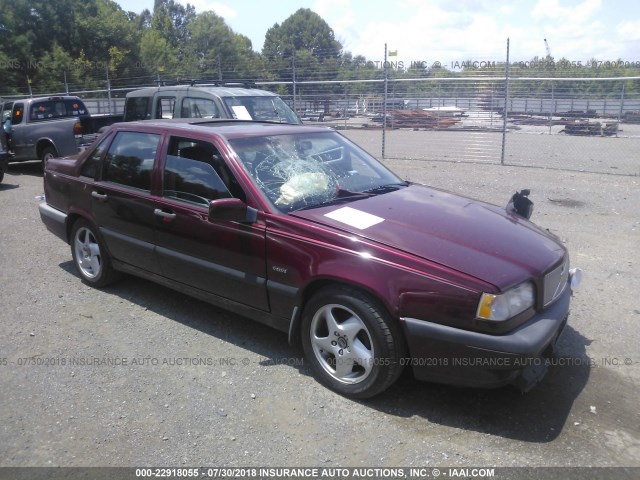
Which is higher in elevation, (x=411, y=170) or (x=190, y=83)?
(x=190, y=83)

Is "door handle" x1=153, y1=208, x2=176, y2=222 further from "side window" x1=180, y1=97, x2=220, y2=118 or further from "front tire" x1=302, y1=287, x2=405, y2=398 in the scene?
"side window" x1=180, y1=97, x2=220, y2=118

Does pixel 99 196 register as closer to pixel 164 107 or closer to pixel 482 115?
pixel 164 107

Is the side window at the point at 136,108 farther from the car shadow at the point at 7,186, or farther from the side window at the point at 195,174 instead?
the side window at the point at 195,174

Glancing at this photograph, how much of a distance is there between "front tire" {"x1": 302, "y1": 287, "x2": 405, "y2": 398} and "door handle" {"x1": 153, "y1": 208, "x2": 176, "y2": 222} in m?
1.44

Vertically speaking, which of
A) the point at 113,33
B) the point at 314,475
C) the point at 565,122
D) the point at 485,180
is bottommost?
the point at 314,475

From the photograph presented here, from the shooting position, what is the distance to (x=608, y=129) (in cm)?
1977

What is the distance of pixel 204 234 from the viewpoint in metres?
4.15

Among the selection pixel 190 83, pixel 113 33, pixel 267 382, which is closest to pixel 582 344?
pixel 267 382

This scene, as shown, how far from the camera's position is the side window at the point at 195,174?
4.12 metres

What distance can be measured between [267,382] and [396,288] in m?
1.20

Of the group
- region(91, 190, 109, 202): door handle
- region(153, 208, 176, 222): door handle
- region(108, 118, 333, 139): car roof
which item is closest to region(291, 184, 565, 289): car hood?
region(108, 118, 333, 139): car roof

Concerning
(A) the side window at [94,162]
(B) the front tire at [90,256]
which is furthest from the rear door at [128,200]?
(B) the front tire at [90,256]

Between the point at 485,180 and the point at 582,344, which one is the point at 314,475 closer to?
the point at 582,344

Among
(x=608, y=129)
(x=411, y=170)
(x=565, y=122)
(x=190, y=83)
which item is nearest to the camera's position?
(x=190, y=83)
